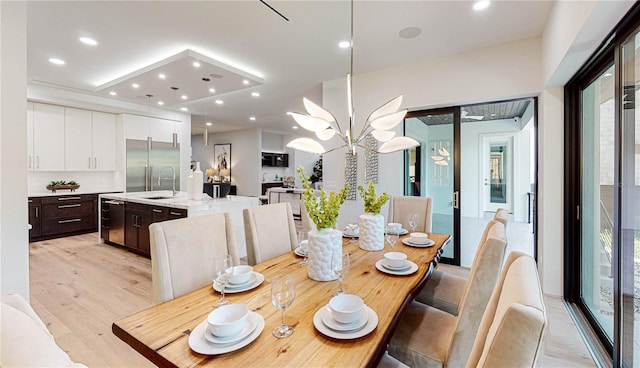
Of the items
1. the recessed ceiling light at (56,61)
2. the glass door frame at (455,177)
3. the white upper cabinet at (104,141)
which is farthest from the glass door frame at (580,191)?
the white upper cabinet at (104,141)

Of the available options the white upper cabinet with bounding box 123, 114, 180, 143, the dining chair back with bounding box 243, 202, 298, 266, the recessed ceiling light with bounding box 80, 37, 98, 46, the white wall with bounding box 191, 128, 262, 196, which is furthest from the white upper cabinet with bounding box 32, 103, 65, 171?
the dining chair back with bounding box 243, 202, 298, 266

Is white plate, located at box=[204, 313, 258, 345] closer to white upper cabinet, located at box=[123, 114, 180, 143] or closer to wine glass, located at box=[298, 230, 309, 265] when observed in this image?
wine glass, located at box=[298, 230, 309, 265]

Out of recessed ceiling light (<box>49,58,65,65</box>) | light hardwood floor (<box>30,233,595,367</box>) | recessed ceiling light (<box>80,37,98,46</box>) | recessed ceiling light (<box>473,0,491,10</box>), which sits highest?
recessed ceiling light (<box>49,58,65,65</box>)

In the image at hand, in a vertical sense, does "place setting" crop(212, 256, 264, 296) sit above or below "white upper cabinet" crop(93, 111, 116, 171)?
below

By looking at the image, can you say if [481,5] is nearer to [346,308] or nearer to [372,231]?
[372,231]

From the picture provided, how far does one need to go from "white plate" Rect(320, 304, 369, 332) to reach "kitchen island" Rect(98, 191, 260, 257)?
2781 mm

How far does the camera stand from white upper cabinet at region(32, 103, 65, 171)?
515 centimetres

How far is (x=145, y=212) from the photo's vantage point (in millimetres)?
4141

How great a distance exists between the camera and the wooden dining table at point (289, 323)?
91 centimetres

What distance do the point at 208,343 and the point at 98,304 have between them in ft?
8.72

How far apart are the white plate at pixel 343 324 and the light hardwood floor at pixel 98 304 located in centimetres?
164

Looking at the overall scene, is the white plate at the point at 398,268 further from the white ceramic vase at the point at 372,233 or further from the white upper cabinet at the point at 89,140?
the white upper cabinet at the point at 89,140

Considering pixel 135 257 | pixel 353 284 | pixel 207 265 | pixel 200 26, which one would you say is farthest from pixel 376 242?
pixel 135 257

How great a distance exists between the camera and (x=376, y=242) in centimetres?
213
